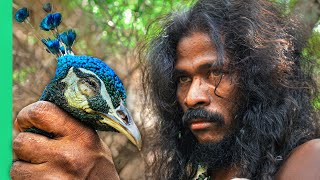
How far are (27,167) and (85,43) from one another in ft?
11.6

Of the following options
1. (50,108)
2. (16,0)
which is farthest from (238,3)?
(16,0)

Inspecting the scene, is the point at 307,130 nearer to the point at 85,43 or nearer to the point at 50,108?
the point at 50,108

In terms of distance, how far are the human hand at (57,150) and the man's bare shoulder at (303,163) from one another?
2.31 ft

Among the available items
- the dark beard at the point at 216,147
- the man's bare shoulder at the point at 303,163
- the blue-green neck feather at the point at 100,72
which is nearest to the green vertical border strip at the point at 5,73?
the blue-green neck feather at the point at 100,72

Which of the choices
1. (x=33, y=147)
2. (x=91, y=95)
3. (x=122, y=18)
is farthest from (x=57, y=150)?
(x=122, y=18)

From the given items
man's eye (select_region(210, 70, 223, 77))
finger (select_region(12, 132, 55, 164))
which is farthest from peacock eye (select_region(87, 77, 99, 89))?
man's eye (select_region(210, 70, 223, 77))

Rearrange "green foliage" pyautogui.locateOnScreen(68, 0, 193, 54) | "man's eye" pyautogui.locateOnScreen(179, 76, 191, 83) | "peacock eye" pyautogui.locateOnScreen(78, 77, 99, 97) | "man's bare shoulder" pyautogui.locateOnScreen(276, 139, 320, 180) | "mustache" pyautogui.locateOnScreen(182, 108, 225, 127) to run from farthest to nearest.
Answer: "green foliage" pyautogui.locateOnScreen(68, 0, 193, 54)
"man's eye" pyautogui.locateOnScreen(179, 76, 191, 83)
"mustache" pyautogui.locateOnScreen(182, 108, 225, 127)
"peacock eye" pyautogui.locateOnScreen(78, 77, 99, 97)
"man's bare shoulder" pyautogui.locateOnScreen(276, 139, 320, 180)

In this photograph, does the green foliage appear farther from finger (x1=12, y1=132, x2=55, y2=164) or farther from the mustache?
finger (x1=12, y1=132, x2=55, y2=164)

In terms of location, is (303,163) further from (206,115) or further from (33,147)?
(33,147)

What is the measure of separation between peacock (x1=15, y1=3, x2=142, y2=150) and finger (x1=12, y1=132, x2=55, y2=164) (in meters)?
0.04

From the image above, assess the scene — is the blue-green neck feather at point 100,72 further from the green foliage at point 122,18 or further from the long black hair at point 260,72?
the green foliage at point 122,18

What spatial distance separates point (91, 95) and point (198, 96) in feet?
1.58

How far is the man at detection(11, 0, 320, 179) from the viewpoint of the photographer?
3.22 metres

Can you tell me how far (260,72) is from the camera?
137 inches
